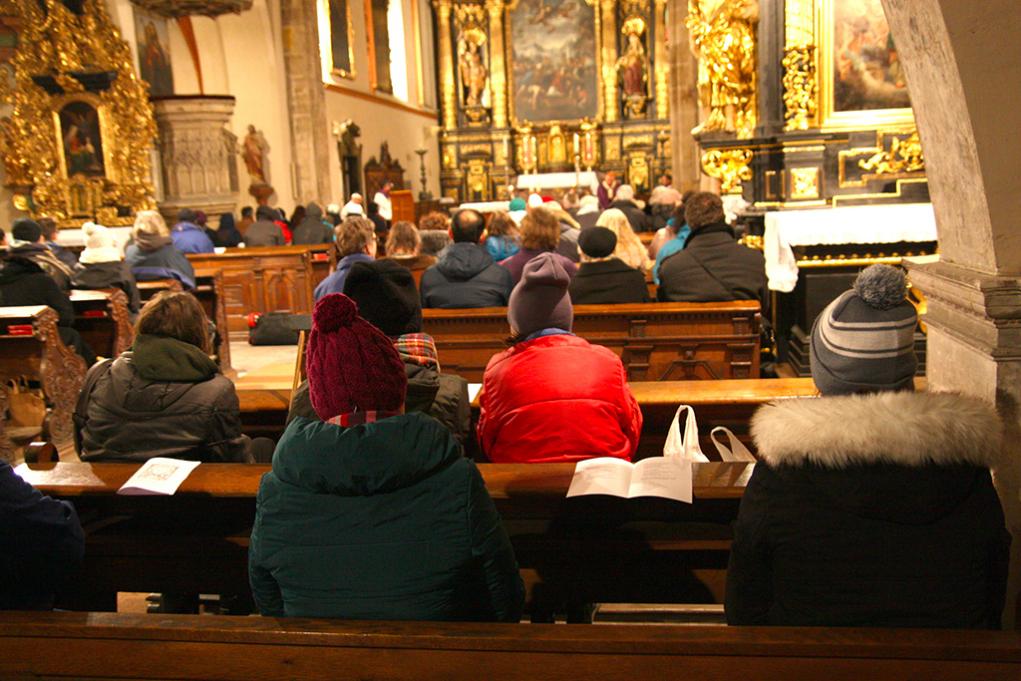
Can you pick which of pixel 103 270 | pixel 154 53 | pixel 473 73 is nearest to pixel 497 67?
pixel 473 73

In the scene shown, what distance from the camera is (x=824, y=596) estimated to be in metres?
2.02

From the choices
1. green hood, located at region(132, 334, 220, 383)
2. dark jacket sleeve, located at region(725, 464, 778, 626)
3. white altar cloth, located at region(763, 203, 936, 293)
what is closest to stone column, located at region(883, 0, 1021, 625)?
dark jacket sleeve, located at region(725, 464, 778, 626)

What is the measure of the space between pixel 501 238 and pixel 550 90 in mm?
20040

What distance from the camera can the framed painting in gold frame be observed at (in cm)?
696

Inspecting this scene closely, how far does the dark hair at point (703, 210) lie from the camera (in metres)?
5.92

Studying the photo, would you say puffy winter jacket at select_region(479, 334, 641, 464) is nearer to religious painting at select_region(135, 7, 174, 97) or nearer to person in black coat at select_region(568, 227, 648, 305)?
person in black coat at select_region(568, 227, 648, 305)

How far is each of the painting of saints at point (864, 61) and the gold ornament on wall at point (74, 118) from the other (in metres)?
10.2

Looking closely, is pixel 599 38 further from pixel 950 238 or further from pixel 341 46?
pixel 950 238

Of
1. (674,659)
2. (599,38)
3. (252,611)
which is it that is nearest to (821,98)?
(252,611)

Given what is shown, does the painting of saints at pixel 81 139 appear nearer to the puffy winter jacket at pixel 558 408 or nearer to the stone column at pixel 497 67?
the puffy winter jacket at pixel 558 408

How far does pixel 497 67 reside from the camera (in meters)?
26.3

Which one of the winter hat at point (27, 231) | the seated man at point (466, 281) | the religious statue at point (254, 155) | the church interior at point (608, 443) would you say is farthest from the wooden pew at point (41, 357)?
the religious statue at point (254, 155)

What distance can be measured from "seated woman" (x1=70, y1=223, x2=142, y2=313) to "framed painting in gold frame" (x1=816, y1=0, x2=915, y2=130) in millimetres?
5473

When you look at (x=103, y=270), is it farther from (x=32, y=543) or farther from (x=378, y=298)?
(x=32, y=543)
